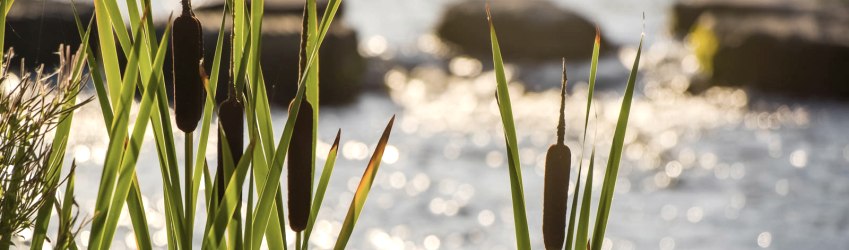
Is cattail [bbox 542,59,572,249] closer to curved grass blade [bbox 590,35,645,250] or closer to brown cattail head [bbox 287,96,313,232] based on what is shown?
curved grass blade [bbox 590,35,645,250]

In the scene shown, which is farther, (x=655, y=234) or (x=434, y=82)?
(x=434, y=82)

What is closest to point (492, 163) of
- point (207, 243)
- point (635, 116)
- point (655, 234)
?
point (655, 234)

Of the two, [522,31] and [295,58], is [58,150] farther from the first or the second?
[522,31]

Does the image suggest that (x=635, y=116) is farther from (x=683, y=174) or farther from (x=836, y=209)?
(x=836, y=209)

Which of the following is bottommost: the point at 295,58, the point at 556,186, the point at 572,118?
the point at 556,186

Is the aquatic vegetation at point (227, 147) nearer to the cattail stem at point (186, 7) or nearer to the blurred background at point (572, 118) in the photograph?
the cattail stem at point (186, 7)

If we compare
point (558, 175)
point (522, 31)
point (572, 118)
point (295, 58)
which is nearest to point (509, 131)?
point (558, 175)
